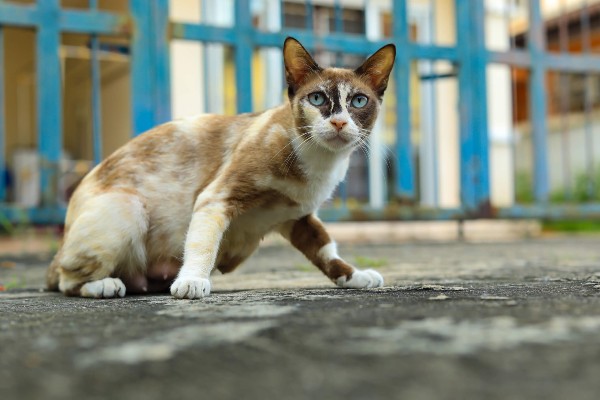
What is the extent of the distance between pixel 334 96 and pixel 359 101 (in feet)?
0.31

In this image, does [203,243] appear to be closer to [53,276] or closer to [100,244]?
[100,244]

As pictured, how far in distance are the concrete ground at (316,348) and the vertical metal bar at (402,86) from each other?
2922 millimetres

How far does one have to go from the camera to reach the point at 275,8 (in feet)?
19.0

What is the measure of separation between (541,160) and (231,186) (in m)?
3.66

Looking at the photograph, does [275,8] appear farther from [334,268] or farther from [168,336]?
[168,336]

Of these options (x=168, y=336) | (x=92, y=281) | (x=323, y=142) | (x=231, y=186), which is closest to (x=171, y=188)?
(x=231, y=186)

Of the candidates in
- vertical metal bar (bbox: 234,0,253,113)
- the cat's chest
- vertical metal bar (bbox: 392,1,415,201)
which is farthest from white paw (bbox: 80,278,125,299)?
vertical metal bar (bbox: 392,1,415,201)

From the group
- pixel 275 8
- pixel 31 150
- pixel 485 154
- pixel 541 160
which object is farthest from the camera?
pixel 31 150

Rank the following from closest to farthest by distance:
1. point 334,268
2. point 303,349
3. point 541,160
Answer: point 303,349 → point 334,268 → point 541,160

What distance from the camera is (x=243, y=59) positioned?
3.88m

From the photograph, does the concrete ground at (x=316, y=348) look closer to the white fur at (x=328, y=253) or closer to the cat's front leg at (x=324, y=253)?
the cat's front leg at (x=324, y=253)

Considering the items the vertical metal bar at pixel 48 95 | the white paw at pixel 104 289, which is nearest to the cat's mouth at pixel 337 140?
the white paw at pixel 104 289

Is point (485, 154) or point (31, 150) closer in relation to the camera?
point (485, 154)

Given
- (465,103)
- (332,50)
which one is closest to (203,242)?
(332,50)
